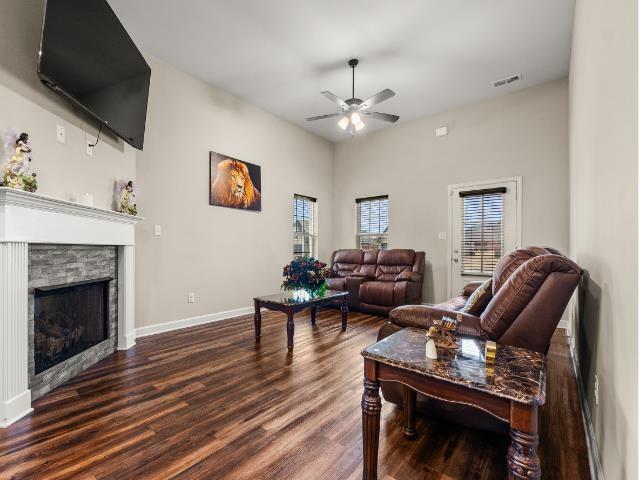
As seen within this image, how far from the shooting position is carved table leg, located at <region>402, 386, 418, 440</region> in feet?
5.54

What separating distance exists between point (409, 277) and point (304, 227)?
2234 mm

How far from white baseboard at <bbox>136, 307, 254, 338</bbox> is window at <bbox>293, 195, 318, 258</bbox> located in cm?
155

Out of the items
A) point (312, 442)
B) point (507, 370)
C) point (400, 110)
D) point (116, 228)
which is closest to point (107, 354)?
point (116, 228)

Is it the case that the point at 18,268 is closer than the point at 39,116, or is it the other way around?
the point at 18,268

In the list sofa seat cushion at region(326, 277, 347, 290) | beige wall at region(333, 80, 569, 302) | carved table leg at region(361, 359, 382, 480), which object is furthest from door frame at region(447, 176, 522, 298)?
carved table leg at region(361, 359, 382, 480)

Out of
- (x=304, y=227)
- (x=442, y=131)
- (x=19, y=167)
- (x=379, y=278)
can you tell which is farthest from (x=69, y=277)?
(x=442, y=131)

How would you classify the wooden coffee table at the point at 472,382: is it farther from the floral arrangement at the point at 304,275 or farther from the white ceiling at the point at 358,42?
the white ceiling at the point at 358,42

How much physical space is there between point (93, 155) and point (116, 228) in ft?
2.24

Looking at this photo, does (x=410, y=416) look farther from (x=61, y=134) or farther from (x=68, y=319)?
(x=61, y=134)

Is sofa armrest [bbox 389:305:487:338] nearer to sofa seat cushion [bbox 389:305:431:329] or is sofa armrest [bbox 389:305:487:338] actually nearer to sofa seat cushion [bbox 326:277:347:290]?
sofa seat cushion [bbox 389:305:431:329]

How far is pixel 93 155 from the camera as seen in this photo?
9.17 ft

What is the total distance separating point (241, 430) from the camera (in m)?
1.76

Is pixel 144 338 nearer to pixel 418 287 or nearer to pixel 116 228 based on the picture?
pixel 116 228

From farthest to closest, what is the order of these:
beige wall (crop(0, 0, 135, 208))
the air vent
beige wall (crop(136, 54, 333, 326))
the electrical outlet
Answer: the air vent, beige wall (crop(136, 54, 333, 326)), the electrical outlet, beige wall (crop(0, 0, 135, 208))
